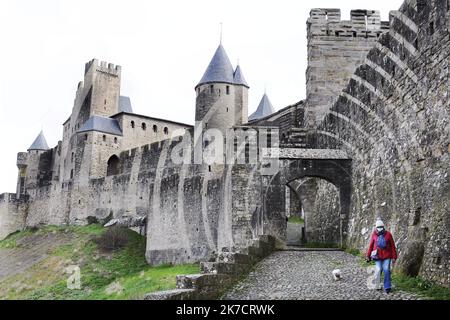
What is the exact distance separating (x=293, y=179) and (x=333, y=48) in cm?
740

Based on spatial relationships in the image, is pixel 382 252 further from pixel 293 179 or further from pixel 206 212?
pixel 206 212

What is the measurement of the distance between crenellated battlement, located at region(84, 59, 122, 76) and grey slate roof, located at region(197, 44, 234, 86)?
1319 centimetres

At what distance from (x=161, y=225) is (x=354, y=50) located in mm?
10019

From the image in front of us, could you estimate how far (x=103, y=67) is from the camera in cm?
4866

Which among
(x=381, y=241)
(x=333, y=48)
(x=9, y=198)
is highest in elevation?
(x=333, y=48)

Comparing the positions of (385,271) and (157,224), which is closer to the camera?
(385,271)

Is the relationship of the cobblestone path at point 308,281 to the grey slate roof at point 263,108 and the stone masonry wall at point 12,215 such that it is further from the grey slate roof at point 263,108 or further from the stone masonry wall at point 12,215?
the stone masonry wall at point 12,215

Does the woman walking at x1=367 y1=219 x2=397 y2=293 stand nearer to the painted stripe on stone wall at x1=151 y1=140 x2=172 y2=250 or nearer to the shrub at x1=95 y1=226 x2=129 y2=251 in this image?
the painted stripe on stone wall at x1=151 y1=140 x2=172 y2=250

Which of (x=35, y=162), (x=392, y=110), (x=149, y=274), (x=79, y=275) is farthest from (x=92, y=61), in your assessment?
(x=392, y=110)

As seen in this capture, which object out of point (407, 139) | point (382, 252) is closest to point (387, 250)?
point (382, 252)

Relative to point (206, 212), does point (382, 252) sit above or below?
below

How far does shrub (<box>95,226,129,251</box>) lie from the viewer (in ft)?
95.8

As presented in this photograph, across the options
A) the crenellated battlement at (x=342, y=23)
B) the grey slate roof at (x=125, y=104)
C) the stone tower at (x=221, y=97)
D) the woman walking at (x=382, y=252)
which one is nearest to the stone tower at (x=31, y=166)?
the grey slate roof at (x=125, y=104)
